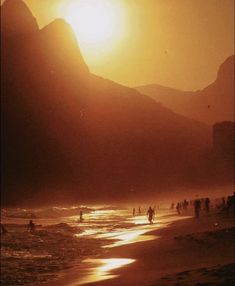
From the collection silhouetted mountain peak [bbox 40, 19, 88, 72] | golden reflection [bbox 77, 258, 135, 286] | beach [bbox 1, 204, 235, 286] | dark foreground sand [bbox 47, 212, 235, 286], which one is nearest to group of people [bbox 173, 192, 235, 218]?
beach [bbox 1, 204, 235, 286]

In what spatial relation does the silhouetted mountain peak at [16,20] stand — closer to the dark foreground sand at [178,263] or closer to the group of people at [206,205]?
the group of people at [206,205]

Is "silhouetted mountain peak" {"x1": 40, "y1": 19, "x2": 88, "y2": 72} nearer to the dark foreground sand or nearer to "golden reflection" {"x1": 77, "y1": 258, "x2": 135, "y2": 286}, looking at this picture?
the dark foreground sand

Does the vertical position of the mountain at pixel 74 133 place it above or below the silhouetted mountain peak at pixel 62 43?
below

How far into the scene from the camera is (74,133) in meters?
160

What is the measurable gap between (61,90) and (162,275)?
156 m

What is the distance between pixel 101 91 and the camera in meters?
180

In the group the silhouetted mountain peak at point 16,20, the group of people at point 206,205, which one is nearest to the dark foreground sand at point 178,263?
the group of people at point 206,205

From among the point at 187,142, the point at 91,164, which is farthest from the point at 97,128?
the point at 187,142

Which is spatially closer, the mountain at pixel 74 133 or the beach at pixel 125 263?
the beach at pixel 125 263

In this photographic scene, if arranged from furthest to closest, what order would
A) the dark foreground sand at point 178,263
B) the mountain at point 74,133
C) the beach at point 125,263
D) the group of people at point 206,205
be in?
the mountain at point 74,133, the group of people at point 206,205, the beach at point 125,263, the dark foreground sand at point 178,263

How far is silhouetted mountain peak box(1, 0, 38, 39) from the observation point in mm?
177000

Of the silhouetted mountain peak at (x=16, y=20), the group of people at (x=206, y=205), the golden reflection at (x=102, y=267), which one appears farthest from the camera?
the silhouetted mountain peak at (x=16, y=20)

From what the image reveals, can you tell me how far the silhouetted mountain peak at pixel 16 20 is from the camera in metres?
177

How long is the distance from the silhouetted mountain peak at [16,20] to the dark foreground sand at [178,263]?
160235mm
